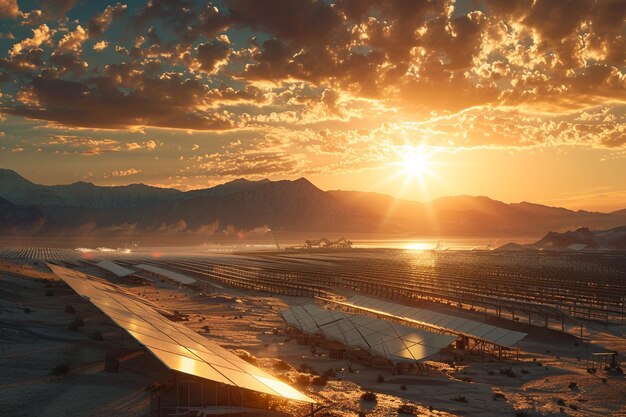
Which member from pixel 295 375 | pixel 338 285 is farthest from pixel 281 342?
Answer: pixel 338 285

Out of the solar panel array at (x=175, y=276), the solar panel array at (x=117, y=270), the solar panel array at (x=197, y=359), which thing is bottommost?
the solar panel array at (x=175, y=276)

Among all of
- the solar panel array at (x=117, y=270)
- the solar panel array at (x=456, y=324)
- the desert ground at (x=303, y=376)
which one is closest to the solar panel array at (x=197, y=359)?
the desert ground at (x=303, y=376)

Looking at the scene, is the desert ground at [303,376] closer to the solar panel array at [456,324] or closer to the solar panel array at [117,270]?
the solar panel array at [456,324]

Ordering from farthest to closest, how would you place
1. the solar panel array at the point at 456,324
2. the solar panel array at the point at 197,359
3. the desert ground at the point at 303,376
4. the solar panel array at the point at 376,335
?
the solar panel array at the point at 456,324 < the solar panel array at the point at 376,335 < the desert ground at the point at 303,376 < the solar panel array at the point at 197,359

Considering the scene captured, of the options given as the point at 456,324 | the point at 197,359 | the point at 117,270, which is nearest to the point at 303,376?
the point at 197,359

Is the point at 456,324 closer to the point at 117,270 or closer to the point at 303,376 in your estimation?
the point at 303,376

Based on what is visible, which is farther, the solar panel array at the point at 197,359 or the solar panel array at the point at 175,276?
the solar panel array at the point at 175,276
